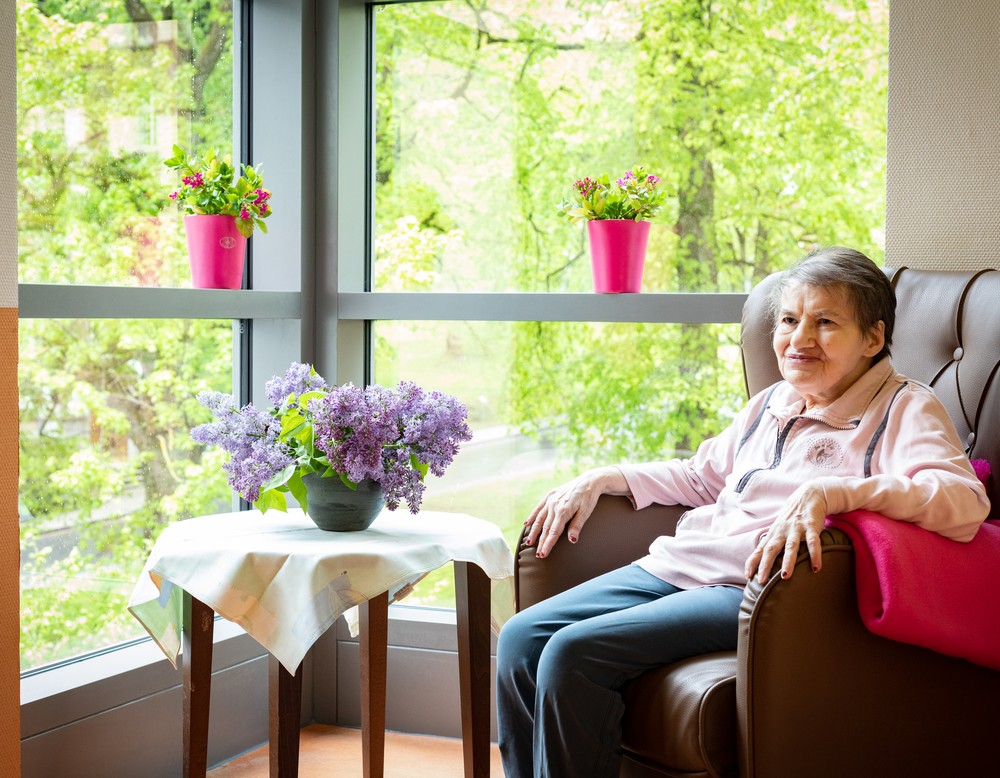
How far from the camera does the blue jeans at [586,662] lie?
1919mm

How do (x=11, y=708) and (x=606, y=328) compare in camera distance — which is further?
(x=606, y=328)

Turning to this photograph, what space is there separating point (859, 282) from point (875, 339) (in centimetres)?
11

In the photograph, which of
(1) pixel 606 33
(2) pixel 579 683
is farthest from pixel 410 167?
(2) pixel 579 683

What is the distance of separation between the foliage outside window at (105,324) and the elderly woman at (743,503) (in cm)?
106

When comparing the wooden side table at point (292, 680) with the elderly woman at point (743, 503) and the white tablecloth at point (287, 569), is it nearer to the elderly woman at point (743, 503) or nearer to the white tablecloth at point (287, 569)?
the white tablecloth at point (287, 569)

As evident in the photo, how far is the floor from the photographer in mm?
2777

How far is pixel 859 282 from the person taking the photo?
6.92ft

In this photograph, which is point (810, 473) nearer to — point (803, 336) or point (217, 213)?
point (803, 336)

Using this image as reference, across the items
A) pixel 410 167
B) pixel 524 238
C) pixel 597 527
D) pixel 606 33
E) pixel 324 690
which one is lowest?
pixel 324 690

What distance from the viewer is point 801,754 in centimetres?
175

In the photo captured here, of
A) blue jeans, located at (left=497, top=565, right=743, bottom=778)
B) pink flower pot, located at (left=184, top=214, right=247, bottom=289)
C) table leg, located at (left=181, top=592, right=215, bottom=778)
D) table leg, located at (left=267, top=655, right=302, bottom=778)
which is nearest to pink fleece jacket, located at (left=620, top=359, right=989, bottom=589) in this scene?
blue jeans, located at (left=497, top=565, right=743, bottom=778)

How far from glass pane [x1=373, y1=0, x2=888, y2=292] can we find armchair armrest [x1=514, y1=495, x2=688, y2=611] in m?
0.89

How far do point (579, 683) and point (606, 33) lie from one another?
6.08 ft

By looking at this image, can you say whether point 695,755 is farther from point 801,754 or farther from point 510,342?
point 510,342
